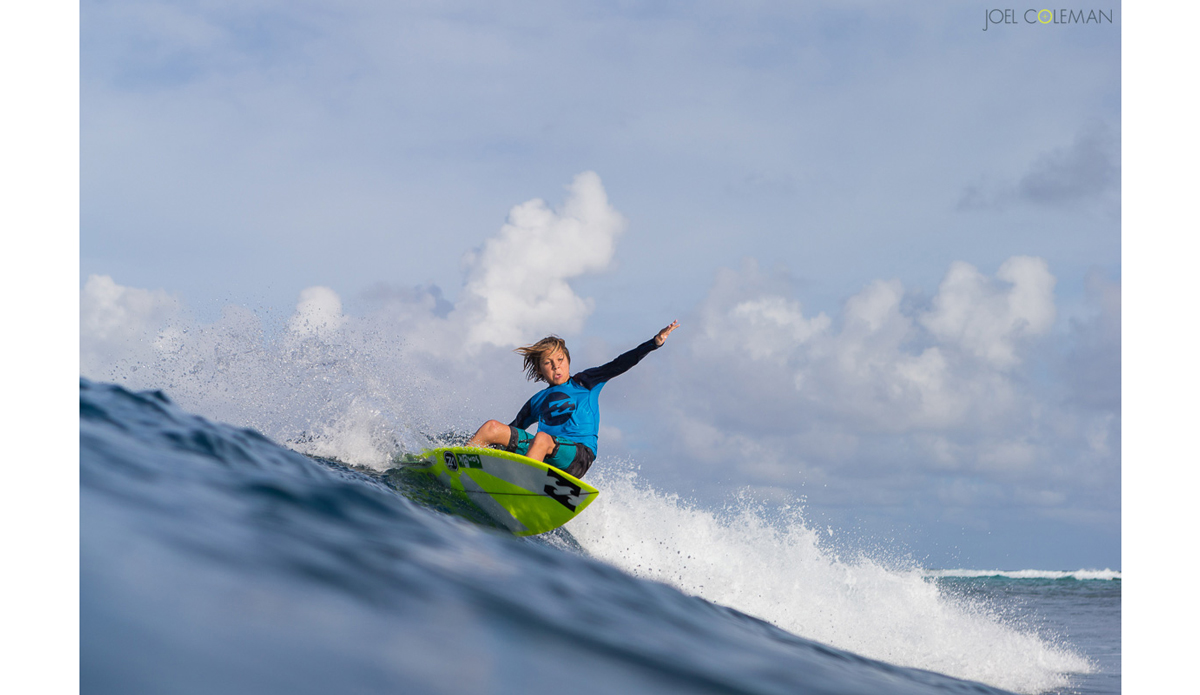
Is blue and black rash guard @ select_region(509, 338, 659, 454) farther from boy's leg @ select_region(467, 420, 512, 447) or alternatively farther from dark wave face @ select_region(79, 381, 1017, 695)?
dark wave face @ select_region(79, 381, 1017, 695)

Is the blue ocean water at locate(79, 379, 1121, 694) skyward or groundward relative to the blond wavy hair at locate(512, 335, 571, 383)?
groundward

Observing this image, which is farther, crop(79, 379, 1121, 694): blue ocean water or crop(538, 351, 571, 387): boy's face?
crop(538, 351, 571, 387): boy's face

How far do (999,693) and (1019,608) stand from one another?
1611 centimetres

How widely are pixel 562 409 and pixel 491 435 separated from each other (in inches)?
32.2

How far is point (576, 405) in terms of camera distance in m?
7.90

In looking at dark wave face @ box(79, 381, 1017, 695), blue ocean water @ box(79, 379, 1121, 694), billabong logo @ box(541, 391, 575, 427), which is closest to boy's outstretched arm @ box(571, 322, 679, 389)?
billabong logo @ box(541, 391, 575, 427)

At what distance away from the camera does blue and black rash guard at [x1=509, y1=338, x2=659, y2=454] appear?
7.89 meters

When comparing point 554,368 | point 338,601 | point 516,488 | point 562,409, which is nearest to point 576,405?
point 562,409

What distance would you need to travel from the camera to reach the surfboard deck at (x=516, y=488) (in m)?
6.94

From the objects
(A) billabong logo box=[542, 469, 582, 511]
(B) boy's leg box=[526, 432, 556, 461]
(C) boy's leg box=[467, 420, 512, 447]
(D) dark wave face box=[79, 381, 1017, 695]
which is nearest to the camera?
(D) dark wave face box=[79, 381, 1017, 695]

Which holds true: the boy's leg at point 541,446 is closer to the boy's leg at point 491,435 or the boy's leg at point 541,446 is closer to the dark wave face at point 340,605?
the boy's leg at point 491,435

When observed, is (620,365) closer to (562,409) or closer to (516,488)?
(562,409)

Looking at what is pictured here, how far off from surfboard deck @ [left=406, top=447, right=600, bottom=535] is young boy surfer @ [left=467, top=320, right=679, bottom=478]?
1.13 ft
